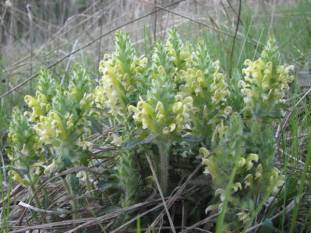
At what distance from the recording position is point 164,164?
124 cm

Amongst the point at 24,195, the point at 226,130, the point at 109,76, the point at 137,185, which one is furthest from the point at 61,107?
the point at 24,195

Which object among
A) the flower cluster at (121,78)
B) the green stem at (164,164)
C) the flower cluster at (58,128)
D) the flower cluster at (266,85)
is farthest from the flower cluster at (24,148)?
the flower cluster at (266,85)

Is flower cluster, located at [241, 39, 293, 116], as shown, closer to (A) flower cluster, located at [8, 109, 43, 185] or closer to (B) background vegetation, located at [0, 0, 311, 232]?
(B) background vegetation, located at [0, 0, 311, 232]

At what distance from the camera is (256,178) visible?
1137mm

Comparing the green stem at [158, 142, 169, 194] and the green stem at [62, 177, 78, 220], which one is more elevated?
the green stem at [158, 142, 169, 194]

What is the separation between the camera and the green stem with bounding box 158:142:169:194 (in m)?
1.19

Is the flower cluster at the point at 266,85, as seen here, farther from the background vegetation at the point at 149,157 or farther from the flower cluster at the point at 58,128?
the flower cluster at the point at 58,128

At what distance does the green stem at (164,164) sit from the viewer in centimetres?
119

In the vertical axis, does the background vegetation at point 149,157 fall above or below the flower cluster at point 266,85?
below

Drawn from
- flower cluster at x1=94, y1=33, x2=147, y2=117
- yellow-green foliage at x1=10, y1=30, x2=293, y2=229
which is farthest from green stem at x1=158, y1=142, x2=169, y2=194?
flower cluster at x1=94, y1=33, x2=147, y2=117

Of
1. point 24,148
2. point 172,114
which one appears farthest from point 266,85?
point 24,148

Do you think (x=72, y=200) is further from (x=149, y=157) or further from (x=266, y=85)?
(x=266, y=85)

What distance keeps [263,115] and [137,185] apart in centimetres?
37

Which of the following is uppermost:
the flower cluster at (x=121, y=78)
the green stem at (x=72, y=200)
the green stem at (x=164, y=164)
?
the flower cluster at (x=121, y=78)
